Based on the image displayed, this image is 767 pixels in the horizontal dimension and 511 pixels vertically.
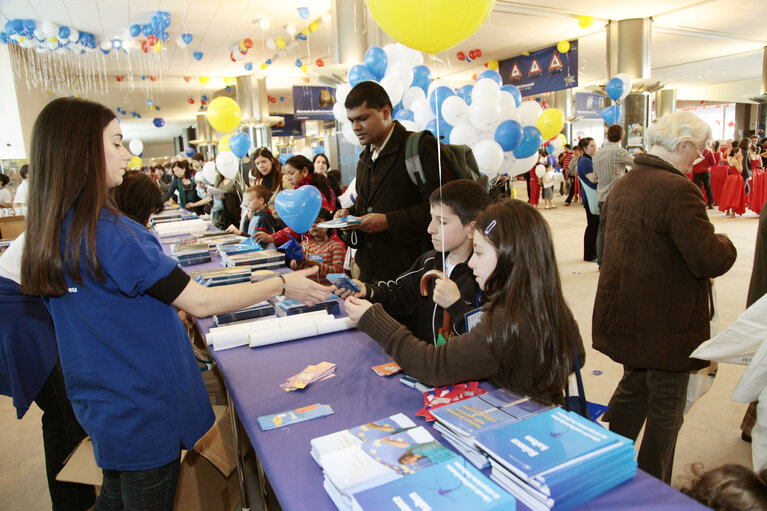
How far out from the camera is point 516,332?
1.28 m

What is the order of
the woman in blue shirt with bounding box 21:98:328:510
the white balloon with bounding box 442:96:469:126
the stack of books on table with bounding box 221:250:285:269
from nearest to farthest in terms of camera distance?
the woman in blue shirt with bounding box 21:98:328:510 < the stack of books on table with bounding box 221:250:285:269 < the white balloon with bounding box 442:96:469:126

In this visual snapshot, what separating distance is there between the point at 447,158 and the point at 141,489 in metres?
1.87

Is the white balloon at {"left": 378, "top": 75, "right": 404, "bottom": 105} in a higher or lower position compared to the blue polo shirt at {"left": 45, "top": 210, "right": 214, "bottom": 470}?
higher

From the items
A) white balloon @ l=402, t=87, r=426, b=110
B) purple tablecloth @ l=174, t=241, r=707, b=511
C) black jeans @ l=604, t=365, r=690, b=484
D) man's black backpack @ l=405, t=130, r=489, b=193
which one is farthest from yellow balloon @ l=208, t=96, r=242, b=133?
black jeans @ l=604, t=365, r=690, b=484

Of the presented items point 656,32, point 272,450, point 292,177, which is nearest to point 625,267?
point 272,450

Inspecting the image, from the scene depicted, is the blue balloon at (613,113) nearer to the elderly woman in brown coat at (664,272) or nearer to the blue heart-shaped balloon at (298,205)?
the blue heart-shaped balloon at (298,205)

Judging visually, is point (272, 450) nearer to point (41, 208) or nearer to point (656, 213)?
point (41, 208)

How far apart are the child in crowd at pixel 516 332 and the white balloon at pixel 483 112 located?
337 cm

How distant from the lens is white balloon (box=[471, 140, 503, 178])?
14.0 ft

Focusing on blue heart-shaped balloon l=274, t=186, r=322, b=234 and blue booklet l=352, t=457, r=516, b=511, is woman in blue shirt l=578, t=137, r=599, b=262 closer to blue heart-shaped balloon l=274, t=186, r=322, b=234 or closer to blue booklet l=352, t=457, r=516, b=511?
blue heart-shaped balloon l=274, t=186, r=322, b=234

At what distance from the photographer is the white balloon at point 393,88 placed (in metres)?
4.79

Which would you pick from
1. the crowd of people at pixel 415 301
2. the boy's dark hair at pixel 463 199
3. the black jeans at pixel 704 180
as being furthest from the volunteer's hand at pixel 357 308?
the black jeans at pixel 704 180

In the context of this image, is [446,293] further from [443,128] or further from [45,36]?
[45,36]

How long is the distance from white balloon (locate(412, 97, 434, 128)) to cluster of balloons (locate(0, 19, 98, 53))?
6.89 m
